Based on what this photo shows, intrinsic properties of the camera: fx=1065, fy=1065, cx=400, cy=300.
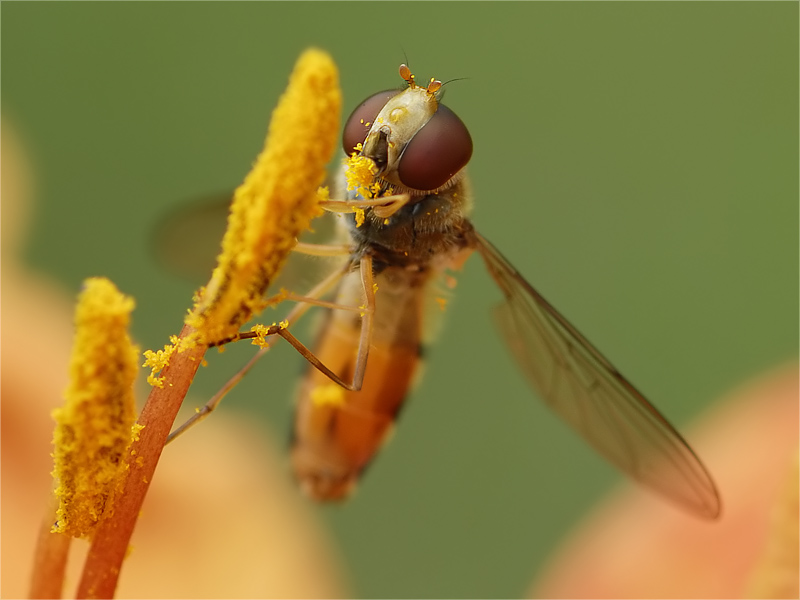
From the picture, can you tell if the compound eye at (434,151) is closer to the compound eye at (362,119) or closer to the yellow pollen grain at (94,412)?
the compound eye at (362,119)

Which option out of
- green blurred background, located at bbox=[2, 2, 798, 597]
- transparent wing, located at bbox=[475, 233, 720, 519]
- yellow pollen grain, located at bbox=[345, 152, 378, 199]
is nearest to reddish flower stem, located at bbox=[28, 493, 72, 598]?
yellow pollen grain, located at bbox=[345, 152, 378, 199]

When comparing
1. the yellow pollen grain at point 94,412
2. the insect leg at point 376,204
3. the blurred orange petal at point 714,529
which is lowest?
the blurred orange petal at point 714,529

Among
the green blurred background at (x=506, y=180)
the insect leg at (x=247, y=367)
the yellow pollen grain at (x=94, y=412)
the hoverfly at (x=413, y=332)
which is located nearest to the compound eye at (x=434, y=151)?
the hoverfly at (x=413, y=332)

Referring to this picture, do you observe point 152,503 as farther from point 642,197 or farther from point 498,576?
point 642,197

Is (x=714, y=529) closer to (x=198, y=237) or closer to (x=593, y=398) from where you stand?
(x=593, y=398)

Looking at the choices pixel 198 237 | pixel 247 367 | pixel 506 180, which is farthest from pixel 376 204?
pixel 506 180
